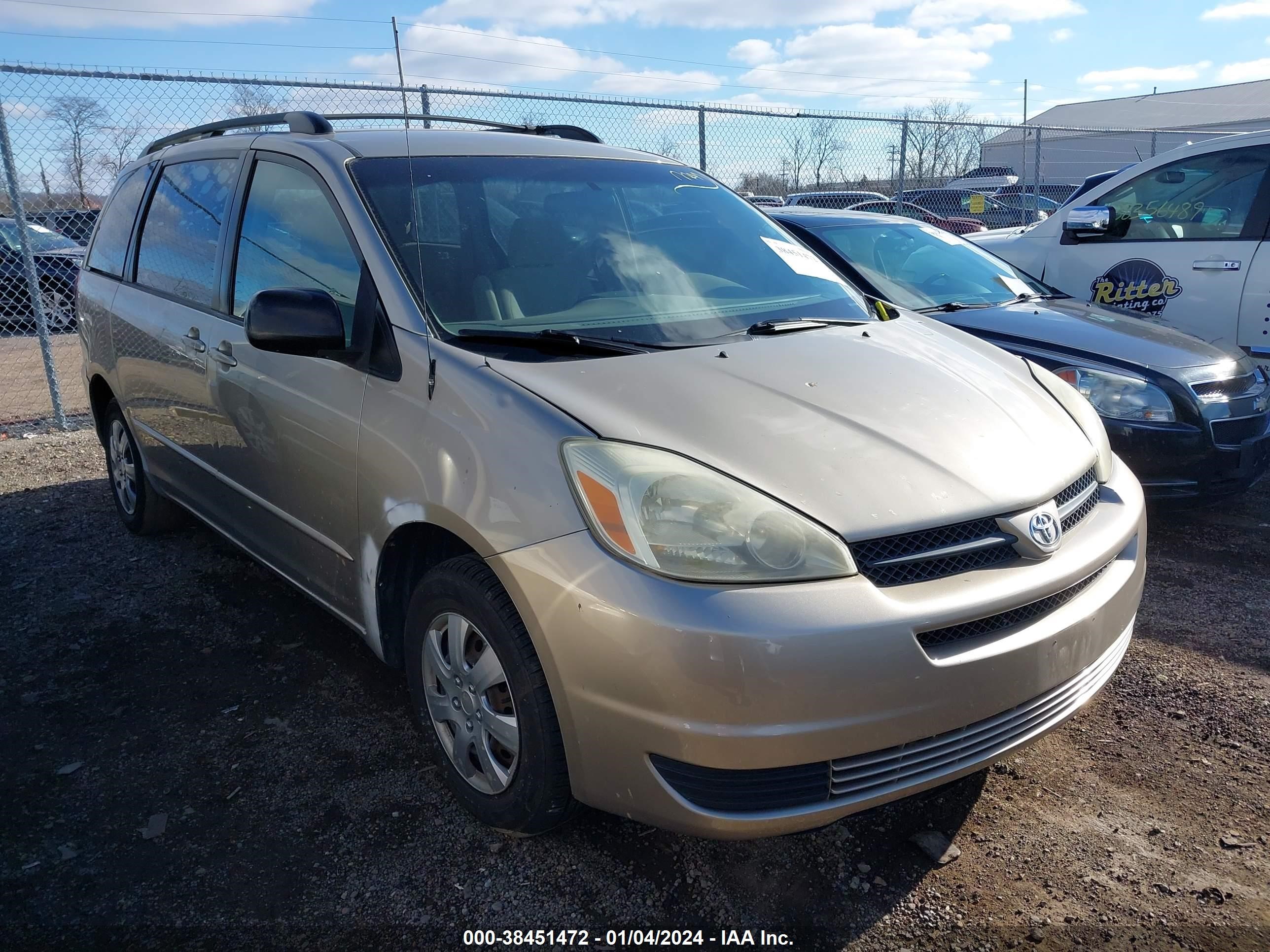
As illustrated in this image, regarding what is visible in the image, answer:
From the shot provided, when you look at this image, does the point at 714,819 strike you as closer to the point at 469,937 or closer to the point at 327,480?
the point at 469,937

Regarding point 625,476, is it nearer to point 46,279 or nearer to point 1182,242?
point 1182,242

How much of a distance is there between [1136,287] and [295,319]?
536 cm

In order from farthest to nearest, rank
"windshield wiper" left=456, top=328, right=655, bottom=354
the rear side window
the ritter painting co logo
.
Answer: the ritter painting co logo, the rear side window, "windshield wiper" left=456, top=328, right=655, bottom=354

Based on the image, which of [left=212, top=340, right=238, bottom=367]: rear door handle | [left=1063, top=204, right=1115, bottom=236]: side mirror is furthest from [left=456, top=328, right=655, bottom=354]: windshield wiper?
[left=1063, top=204, right=1115, bottom=236]: side mirror

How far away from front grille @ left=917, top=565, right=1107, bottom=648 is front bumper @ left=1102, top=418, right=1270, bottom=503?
7.54 feet

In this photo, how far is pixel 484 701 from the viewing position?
2320 mm

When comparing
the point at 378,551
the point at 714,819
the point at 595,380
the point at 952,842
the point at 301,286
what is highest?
the point at 301,286

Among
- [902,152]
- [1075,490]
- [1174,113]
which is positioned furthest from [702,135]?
[1174,113]

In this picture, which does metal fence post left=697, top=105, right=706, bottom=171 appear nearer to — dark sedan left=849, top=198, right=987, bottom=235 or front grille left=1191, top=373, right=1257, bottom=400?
dark sedan left=849, top=198, right=987, bottom=235

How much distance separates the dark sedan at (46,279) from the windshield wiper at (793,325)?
8.02 metres

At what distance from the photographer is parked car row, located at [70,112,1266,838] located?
6.30 ft

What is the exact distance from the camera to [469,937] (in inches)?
83.9

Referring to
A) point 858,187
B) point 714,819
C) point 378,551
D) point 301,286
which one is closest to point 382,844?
point 378,551

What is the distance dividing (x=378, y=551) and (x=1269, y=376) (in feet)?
15.0
